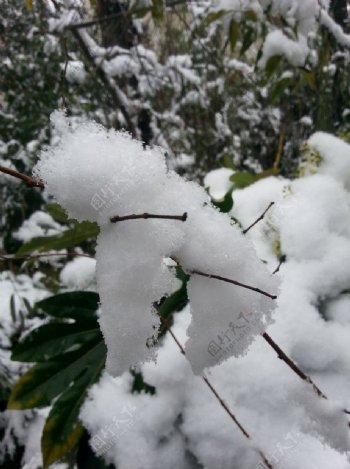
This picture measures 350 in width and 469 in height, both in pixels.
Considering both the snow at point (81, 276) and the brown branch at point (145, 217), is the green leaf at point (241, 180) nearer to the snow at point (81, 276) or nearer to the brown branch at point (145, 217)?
the snow at point (81, 276)

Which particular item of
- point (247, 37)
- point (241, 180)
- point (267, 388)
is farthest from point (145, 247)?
point (247, 37)

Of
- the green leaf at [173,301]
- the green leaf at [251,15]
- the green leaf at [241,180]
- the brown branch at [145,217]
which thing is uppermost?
the brown branch at [145,217]

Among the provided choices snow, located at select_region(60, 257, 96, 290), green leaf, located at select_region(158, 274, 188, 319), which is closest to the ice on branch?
green leaf, located at select_region(158, 274, 188, 319)

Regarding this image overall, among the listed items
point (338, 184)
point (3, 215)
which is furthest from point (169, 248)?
point (3, 215)

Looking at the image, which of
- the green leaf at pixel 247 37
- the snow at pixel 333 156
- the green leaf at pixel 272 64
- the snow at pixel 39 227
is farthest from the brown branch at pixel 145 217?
the snow at pixel 39 227

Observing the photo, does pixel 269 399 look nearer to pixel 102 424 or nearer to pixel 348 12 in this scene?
pixel 102 424

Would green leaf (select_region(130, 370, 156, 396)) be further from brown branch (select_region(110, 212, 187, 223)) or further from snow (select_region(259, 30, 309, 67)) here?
snow (select_region(259, 30, 309, 67))

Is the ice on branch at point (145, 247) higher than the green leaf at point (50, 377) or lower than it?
higher

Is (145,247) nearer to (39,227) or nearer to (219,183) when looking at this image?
(219,183)
